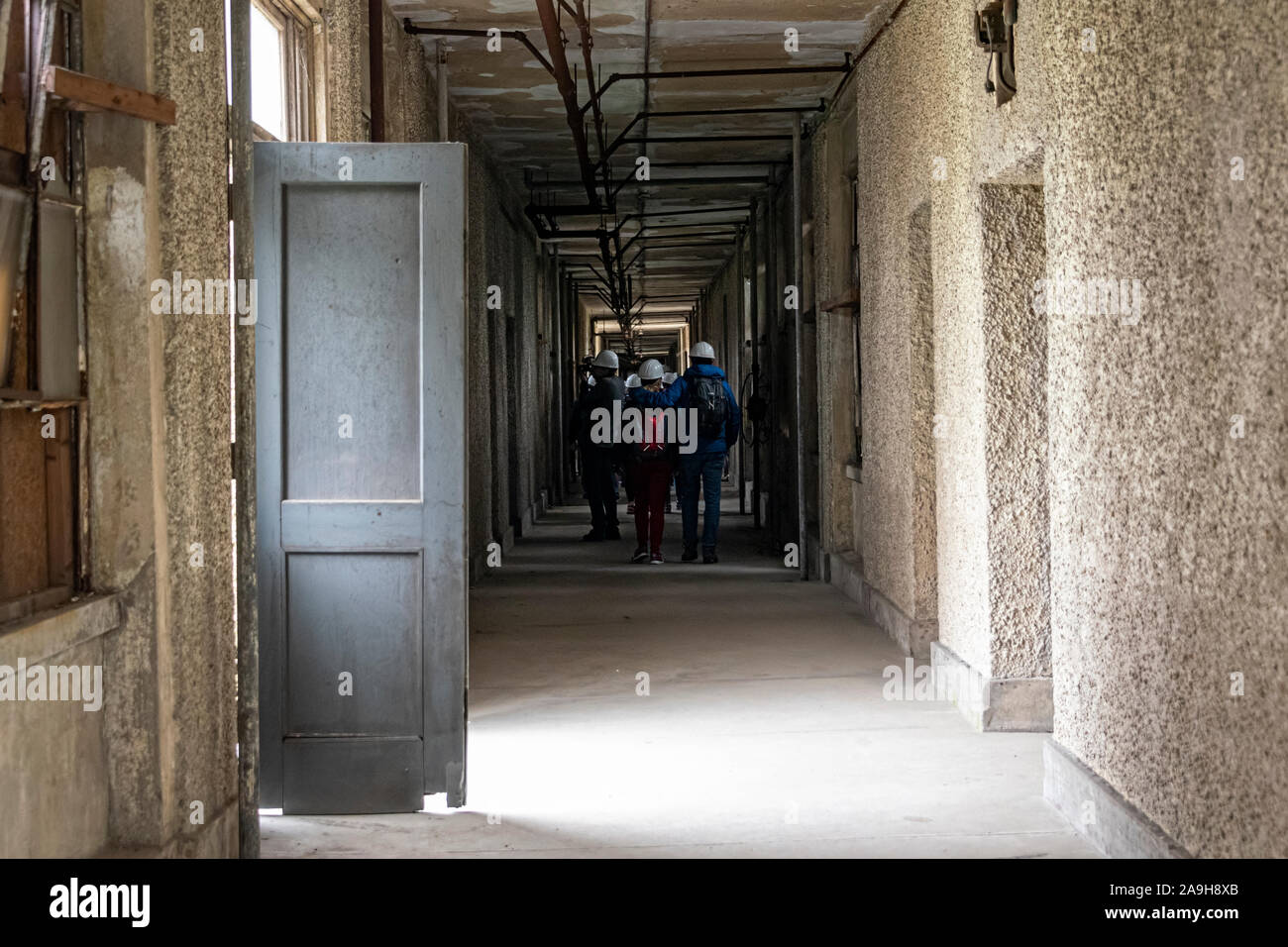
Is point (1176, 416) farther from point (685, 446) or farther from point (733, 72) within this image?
point (685, 446)

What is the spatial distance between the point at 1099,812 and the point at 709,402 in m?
7.86

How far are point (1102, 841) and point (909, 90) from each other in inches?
186

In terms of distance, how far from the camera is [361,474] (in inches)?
193

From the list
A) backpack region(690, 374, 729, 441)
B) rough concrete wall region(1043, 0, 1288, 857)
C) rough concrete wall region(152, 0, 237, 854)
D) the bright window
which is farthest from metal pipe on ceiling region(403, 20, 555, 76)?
rough concrete wall region(152, 0, 237, 854)

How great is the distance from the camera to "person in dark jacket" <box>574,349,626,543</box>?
568 inches

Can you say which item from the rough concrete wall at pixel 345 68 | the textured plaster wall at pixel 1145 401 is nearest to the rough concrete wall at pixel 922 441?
the textured plaster wall at pixel 1145 401

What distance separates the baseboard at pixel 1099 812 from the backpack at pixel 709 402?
23.5ft

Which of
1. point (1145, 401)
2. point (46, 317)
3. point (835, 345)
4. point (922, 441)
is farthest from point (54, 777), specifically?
point (835, 345)

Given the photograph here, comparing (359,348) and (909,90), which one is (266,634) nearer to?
(359,348)

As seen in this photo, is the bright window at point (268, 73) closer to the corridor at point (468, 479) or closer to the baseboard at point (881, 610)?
the corridor at point (468, 479)

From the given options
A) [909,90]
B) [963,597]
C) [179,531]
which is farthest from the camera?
[909,90]

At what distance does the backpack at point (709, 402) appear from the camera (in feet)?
39.4

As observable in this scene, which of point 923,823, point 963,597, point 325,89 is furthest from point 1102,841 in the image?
point 325,89

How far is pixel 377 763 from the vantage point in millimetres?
4941
